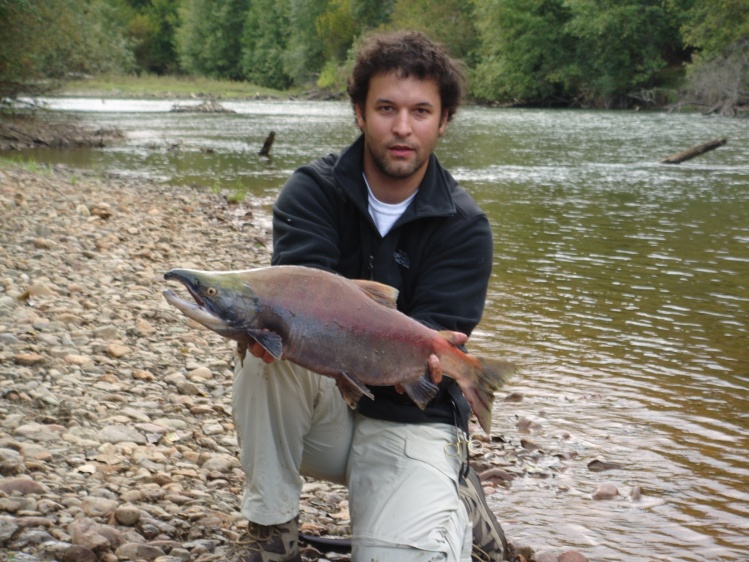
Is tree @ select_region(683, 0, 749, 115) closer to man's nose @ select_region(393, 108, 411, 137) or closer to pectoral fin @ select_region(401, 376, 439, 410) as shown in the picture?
man's nose @ select_region(393, 108, 411, 137)

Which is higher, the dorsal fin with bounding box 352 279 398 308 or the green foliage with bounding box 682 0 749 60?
the green foliage with bounding box 682 0 749 60

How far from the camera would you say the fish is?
Result: 8.75 ft

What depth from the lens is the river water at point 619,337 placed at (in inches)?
176

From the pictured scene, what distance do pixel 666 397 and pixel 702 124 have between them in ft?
95.5

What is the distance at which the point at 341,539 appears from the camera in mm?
3439

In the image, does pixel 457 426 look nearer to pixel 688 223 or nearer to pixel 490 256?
pixel 490 256

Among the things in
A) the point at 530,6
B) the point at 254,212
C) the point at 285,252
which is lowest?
the point at 254,212

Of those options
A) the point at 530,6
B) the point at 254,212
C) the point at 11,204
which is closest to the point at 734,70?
the point at 530,6

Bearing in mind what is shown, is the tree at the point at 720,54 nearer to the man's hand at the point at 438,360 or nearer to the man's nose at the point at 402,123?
the man's nose at the point at 402,123

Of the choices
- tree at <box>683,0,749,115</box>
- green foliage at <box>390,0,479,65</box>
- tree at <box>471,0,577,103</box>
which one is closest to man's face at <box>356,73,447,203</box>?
tree at <box>683,0,749,115</box>

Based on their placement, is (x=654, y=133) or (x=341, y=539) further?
(x=654, y=133)

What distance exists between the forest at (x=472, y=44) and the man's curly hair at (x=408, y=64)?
9.97m

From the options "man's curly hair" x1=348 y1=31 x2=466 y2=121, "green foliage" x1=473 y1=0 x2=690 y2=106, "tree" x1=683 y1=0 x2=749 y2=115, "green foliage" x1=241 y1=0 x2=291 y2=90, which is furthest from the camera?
"green foliage" x1=241 y1=0 x2=291 y2=90

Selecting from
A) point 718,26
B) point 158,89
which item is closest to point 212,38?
point 158,89
